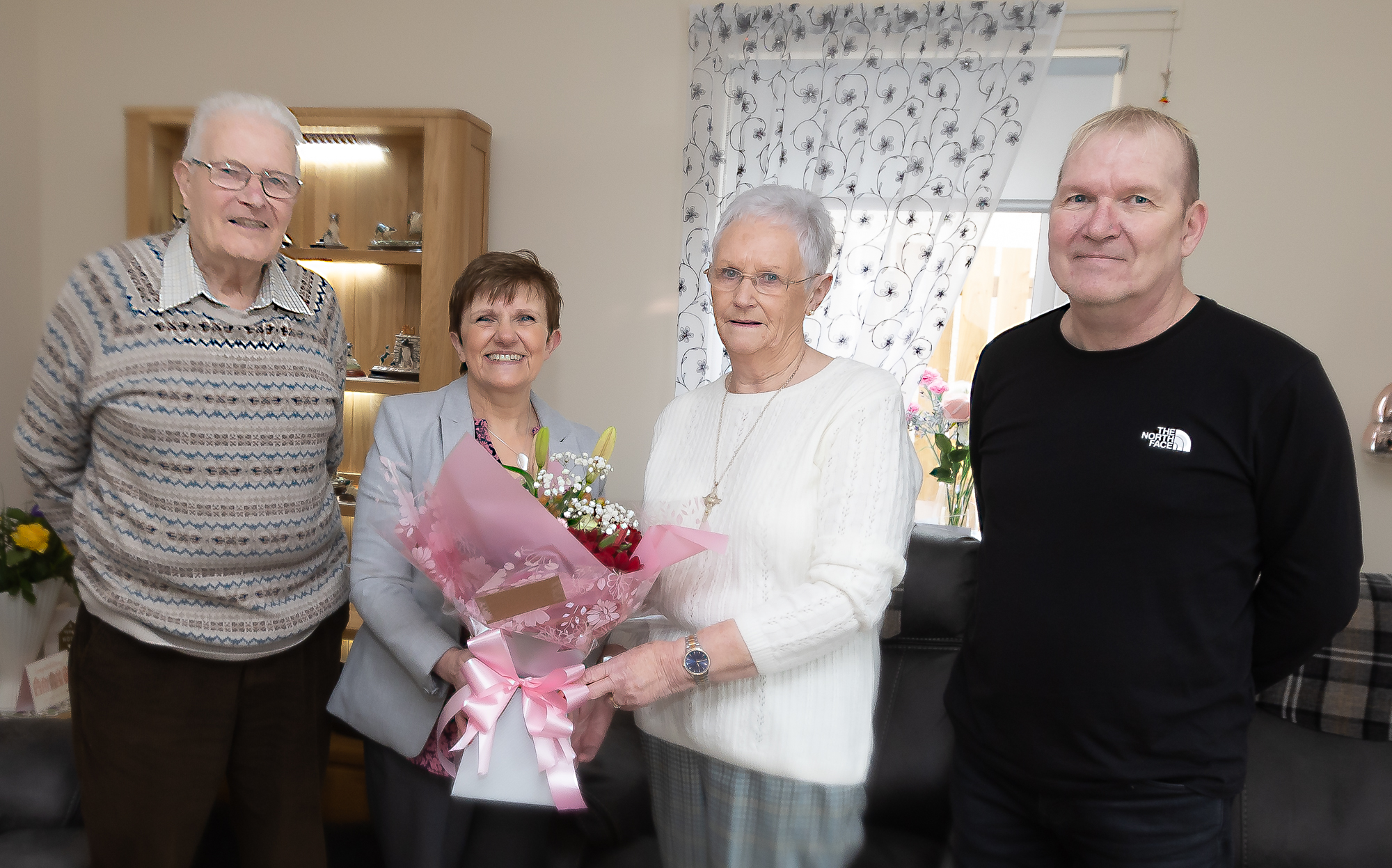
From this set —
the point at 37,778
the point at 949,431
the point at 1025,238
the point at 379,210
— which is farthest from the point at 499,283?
the point at 1025,238

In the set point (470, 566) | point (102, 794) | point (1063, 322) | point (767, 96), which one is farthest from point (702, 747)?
point (767, 96)

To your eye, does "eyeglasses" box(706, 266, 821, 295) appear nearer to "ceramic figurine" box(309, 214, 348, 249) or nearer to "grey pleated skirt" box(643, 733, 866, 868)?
"grey pleated skirt" box(643, 733, 866, 868)

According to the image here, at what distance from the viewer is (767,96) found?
10.9 ft

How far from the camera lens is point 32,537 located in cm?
248

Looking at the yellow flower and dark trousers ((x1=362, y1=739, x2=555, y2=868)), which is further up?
the yellow flower

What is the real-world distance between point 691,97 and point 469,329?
2066 mm

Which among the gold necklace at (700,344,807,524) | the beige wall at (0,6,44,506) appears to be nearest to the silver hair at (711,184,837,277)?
the gold necklace at (700,344,807,524)

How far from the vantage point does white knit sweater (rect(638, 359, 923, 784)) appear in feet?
3.95

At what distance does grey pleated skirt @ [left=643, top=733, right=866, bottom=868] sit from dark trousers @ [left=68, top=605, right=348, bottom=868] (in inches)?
29.3

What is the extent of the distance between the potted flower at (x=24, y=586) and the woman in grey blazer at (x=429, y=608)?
1590 millimetres

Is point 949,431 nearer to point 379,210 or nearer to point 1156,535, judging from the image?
point 1156,535

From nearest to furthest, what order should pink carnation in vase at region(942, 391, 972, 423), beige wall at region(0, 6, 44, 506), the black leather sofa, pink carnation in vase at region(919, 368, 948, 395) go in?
the black leather sofa
pink carnation in vase at region(942, 391, 972, 423)
pink carnation in vase at region(919, 368, 948, 395)
beige wall at region(0, 6, 44, 506)

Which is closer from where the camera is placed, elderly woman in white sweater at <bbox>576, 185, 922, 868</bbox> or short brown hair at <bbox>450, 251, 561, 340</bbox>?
elderly woman in white sweater at <bbox>576, 185, 922, 868</bbox>

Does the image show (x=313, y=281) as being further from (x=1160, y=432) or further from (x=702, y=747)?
(x=1160, y=432)
